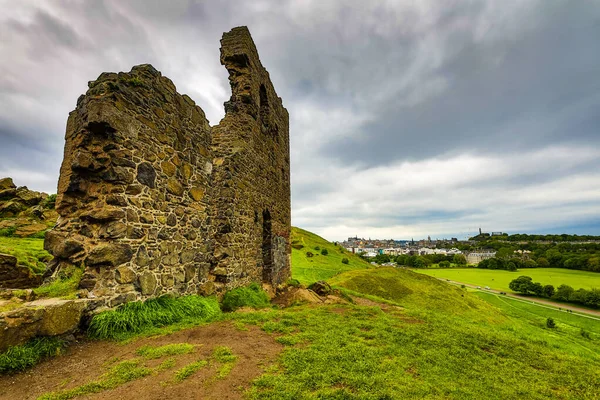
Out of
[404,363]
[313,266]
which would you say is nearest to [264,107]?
[404,363]

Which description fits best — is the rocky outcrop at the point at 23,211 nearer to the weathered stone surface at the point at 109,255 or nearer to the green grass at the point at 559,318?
the weathered stone surface at the point at 109,255

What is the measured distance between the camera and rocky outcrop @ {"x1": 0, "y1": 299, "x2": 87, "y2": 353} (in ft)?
12.8

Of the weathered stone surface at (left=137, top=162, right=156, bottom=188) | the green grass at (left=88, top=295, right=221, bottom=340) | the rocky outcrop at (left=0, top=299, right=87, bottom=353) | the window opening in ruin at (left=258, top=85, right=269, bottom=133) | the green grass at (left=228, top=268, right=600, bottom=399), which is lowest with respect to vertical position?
the green grass at (left=228, top=268, right=600, bottom=399)

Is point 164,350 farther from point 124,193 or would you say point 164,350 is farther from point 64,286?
point 124,193

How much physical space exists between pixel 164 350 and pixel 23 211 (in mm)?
17998

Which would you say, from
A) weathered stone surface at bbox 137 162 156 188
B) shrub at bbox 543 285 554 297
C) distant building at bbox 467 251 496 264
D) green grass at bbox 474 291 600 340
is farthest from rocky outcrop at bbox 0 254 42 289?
distant building at bbox 467 251 496 264

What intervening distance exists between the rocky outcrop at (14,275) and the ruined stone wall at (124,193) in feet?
13.9

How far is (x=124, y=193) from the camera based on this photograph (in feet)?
20.3

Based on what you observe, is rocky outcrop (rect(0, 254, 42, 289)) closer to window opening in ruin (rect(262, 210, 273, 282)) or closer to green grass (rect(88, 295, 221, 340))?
green grass (rect(88, 295, 221, 340))

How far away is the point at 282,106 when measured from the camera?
17906 mm

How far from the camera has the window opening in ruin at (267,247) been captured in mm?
13181

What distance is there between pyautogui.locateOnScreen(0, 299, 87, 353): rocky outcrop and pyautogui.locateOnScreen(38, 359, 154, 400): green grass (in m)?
1.35

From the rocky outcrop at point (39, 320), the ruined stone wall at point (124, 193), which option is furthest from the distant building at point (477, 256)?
the rocky outcrop at point (39, 320)

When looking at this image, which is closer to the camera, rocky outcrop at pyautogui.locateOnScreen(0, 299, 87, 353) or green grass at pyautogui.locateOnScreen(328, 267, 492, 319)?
rocky outcrop at pyautogui.locateOnScreen(0, 299, 87, 353)
